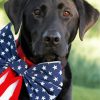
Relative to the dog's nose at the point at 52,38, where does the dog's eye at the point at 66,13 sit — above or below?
below

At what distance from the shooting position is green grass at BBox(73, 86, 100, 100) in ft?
25.8

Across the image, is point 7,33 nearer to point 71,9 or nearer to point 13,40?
point 13,40

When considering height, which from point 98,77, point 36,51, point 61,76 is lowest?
point 98,77

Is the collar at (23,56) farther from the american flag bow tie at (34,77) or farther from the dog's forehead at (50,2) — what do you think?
the dog's forehead at (50,2)

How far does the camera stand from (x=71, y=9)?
5250 mm

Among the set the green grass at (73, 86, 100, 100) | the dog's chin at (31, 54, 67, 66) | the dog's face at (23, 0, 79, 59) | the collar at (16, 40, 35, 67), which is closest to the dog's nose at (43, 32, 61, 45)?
the dog's face at (23, 0, 79, 59)

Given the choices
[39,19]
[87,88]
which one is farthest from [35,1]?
[87,88]

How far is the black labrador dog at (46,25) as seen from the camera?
5.10 meters

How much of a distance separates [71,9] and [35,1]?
322mm

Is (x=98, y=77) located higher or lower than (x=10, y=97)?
Result: lower

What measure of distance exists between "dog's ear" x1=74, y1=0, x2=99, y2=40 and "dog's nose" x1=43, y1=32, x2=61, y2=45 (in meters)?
0.41

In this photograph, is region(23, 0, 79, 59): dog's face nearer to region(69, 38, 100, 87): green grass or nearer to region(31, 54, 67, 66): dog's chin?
region(31, 54, 67, 66): dog's chin

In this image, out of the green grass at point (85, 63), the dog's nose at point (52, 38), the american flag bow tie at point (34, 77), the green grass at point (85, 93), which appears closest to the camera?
the dog's nose at point (52, 38)

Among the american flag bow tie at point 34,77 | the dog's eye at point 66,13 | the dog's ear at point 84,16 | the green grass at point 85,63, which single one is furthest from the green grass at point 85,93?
the dog's eye at point 66,13
